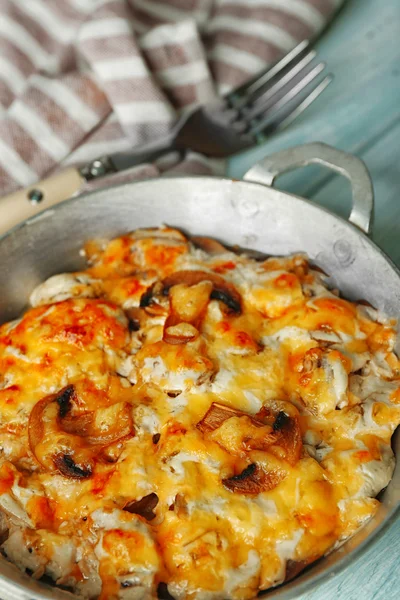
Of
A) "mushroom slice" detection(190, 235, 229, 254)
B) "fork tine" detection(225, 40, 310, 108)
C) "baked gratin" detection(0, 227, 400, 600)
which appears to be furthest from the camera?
"fork tine" detection(225, 40, 310, 108)

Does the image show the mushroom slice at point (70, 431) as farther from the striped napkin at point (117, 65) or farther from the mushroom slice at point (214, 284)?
the striped napkin at point (117, 65)

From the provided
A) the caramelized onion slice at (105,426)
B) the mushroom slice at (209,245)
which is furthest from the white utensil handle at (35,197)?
the caramelized onion slice at (105,426)

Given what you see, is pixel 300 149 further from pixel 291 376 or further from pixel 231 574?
pixel 231 574

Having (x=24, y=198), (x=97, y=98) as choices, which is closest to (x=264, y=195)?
(x=24, y=198)

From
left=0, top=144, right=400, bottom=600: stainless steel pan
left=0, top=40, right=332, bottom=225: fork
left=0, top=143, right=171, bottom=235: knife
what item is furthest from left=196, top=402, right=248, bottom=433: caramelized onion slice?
left=0, top=40, right=332, bottom=225: fork

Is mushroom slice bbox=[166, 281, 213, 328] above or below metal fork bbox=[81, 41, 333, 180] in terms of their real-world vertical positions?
below

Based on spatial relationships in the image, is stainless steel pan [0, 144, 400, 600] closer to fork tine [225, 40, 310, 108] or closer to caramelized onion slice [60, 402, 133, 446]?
caramelized onion slice [60, 402, 133, 446]
